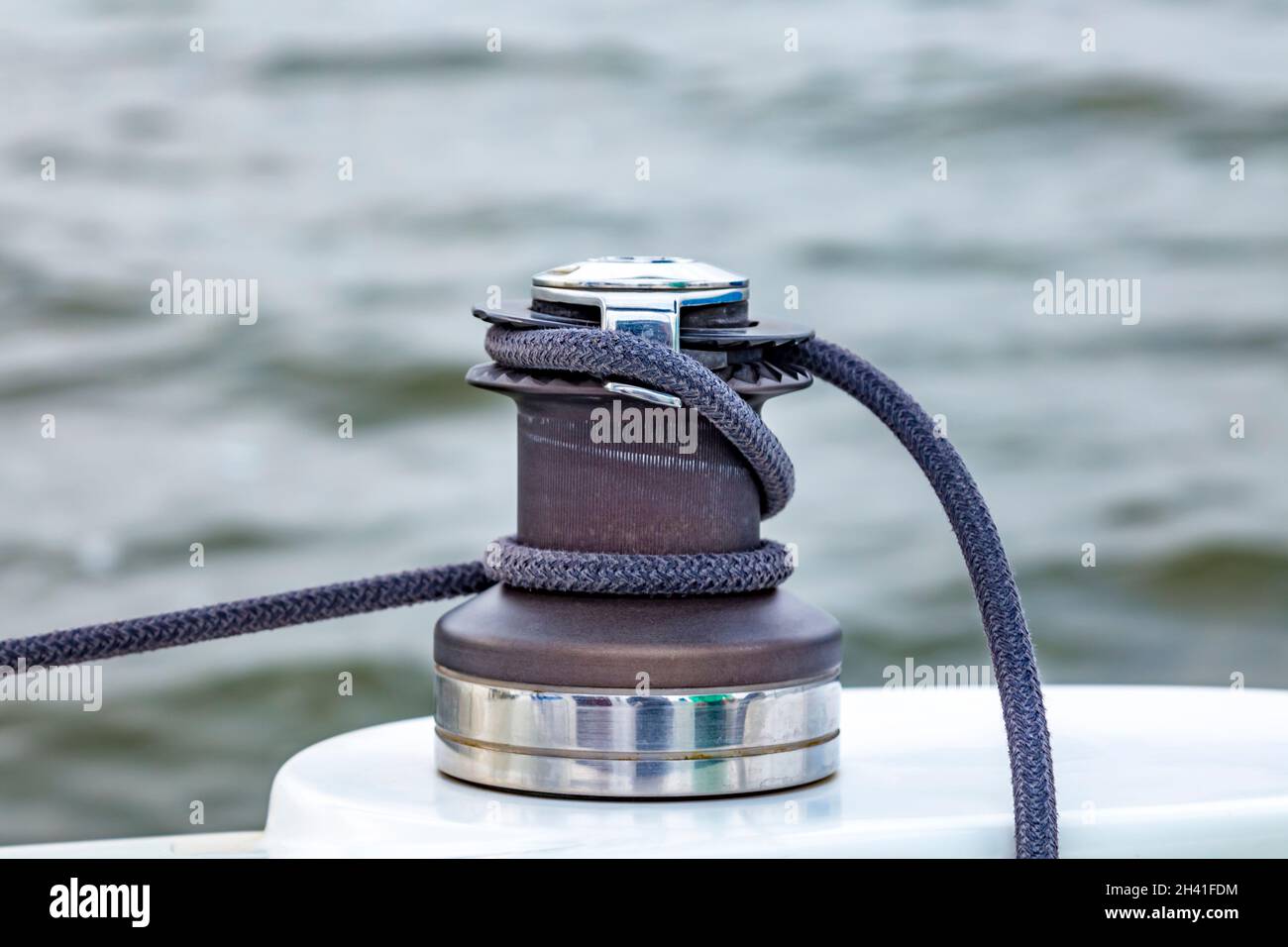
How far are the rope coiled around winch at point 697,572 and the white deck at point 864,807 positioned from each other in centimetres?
6

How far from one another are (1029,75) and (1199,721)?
378cm

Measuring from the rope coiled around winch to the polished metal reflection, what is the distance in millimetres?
→ 64

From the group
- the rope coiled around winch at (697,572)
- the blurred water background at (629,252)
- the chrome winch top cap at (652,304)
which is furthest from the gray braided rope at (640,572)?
the blurred water background at (629,252)

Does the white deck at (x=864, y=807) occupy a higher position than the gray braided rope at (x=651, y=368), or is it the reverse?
the gray braided rope at (x=651, y=368)

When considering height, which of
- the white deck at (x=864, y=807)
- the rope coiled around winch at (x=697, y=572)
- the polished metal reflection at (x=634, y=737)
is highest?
the rope coiled around winch at (x=697, y=572)

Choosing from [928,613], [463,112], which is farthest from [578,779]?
[463,112]

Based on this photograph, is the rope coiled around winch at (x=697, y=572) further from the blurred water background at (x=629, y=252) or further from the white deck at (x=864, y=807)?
the blurred water background at (x=629, y=252)

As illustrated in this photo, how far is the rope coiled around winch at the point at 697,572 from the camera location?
92 centimetres

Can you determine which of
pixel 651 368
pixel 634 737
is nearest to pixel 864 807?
pixel 634 737

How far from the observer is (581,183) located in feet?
14.6

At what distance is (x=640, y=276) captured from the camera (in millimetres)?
966

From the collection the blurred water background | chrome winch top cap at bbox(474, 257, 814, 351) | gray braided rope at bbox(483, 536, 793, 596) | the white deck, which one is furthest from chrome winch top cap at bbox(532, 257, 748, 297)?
the blurred water background

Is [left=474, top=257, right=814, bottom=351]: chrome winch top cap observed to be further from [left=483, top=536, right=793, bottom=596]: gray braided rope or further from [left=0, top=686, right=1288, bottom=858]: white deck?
[left=0, top=686, right=1288, bottom=858]: white deck

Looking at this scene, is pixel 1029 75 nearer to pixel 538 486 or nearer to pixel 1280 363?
pixel 1280 363
